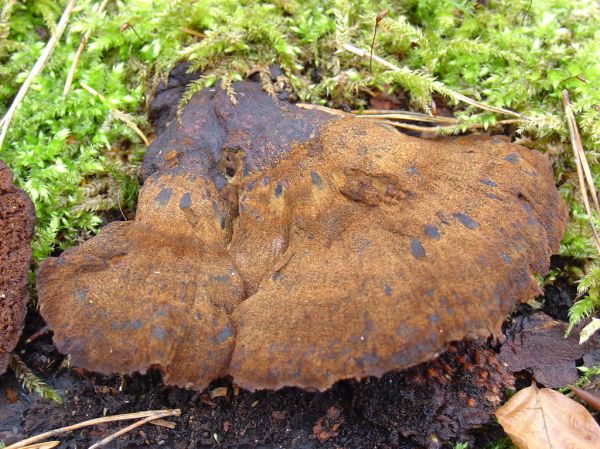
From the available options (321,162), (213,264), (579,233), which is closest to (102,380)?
(213,264)

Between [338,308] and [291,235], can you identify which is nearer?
[338,308]

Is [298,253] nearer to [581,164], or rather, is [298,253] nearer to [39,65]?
[581,164]

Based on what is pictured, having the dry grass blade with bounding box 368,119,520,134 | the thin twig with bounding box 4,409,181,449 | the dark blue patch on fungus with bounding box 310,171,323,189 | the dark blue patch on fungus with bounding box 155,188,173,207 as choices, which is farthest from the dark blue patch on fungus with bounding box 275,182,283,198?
the thin twig with bounding box 4,409,181,449

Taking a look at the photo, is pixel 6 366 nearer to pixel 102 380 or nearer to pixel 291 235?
pixel 102 380

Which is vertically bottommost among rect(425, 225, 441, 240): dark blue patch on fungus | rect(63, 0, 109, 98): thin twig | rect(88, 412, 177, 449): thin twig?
rect(88, 412, 177, 449): thin twig

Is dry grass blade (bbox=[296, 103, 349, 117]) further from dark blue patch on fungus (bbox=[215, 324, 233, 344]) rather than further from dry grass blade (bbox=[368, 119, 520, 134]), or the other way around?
dark blue patch on fungus (bbox=[215, 324, 233, 344])

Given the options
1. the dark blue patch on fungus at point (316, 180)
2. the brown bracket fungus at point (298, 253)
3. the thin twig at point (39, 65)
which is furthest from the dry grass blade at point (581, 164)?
the thin twig at point (39, 65)

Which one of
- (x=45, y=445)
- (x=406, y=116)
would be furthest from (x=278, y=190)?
(x=45, y=445)
